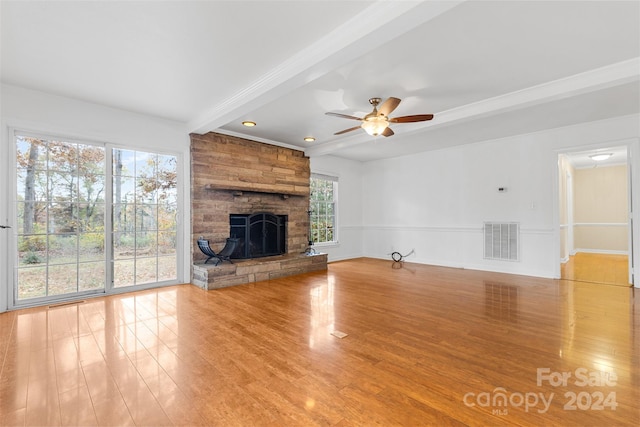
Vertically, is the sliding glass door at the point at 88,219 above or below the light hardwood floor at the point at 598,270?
above

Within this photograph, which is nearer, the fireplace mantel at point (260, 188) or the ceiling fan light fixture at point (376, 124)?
the ceiling fan light fixture at point (376, 124)

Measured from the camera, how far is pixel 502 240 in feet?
18.6

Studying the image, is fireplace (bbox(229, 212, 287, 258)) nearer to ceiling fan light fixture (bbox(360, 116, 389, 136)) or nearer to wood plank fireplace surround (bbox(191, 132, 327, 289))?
wood plank fireplace surround (bbox(191, 132, 327, 289))

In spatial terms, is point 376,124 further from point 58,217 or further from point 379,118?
point 58,217

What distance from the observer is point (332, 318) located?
3.11 meters

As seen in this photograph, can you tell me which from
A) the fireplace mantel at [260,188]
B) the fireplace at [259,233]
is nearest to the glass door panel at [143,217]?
the fireplace mantel at [260,188]

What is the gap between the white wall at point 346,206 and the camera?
7098 mm

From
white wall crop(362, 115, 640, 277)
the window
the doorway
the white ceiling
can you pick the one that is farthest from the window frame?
the doorway

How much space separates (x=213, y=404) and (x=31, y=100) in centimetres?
426

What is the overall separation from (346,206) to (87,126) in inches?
213

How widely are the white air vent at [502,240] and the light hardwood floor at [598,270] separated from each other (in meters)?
0.85

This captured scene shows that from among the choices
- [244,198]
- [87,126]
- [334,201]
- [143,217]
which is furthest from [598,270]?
[87,126]

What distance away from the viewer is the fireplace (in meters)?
5.30

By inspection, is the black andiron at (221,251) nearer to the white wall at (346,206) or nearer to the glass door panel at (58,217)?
the glass door panel at (58,217)
